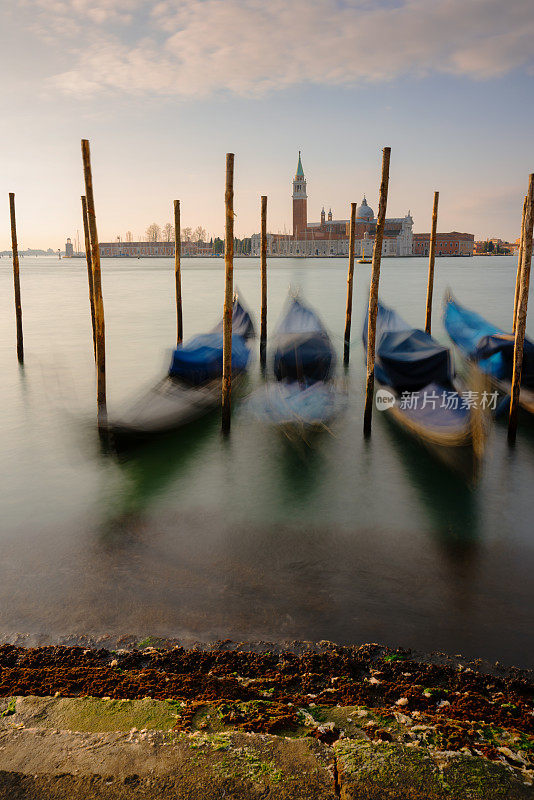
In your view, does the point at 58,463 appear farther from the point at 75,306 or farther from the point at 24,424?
the point at 75,306

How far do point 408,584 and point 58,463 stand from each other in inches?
177

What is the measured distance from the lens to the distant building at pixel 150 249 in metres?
138

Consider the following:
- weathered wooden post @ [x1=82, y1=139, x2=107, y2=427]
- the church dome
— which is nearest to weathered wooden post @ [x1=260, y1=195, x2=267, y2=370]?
weathered wooden post @ [x1=82, y1=139, x2=107, y2=427]

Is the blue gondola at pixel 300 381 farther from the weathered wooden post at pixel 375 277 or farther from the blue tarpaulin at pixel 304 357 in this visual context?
the weathered wooden post at pixel 375 277

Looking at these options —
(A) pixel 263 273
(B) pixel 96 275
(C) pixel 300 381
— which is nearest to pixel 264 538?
(B) pixel 96 275

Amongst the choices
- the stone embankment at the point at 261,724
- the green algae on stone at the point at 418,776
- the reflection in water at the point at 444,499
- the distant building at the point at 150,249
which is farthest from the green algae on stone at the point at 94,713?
the distant building at the point at 150,249

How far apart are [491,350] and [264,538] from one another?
607 centimetres

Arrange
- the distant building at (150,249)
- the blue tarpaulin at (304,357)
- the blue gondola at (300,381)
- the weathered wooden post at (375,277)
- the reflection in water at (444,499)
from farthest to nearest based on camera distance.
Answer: the distant building at (150,249) < the blue tarpaulin at (304,357) < the blue gondola at (300,381) < the weathered wooden post at (375,277) < the reflection in water at (444,499)

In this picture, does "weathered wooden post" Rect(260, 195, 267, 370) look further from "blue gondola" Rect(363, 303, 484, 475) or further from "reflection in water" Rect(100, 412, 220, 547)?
"reflection in water" Rect(100, 412, 220, 547)

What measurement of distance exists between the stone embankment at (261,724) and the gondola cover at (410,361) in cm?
558

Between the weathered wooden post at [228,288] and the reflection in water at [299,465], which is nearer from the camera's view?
the reflection in water at [299,465]

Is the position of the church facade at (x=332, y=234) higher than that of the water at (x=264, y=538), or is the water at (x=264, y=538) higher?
the church facade at (x=332, y=234)

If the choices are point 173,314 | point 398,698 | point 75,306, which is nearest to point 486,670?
point 398,698

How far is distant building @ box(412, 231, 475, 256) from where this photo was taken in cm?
11962
